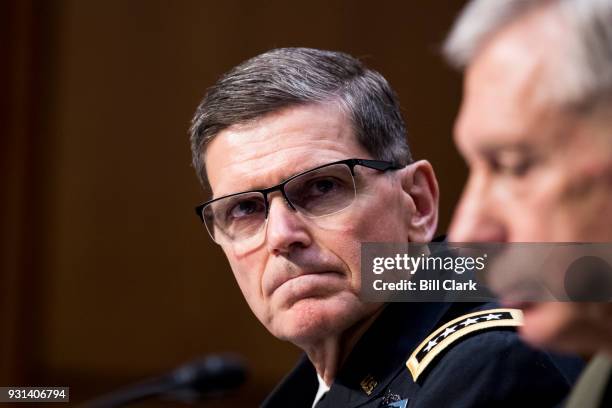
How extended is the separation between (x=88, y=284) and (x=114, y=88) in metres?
0.79

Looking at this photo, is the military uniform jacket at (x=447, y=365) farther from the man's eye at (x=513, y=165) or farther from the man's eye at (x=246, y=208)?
the man's eye at (x=513, y=165)

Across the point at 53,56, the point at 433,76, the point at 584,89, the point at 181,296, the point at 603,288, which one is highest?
the point at 53,56

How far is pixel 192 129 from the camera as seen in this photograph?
5.84 feet

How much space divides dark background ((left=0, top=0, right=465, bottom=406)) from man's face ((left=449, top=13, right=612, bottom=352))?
9.48ft

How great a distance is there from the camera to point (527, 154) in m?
0.81

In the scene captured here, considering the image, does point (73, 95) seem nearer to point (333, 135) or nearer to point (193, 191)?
point (193, 191)

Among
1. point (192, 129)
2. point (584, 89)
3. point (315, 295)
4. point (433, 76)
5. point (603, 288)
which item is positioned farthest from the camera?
point (433, 76)

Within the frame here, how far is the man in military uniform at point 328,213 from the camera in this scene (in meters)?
1.52

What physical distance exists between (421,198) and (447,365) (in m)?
0.38

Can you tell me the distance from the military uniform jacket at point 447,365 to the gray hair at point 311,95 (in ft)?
0.95

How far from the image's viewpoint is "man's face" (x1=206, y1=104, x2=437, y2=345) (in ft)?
5.00

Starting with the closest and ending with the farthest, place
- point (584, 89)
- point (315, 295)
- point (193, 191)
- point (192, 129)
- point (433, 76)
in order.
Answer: point (584, 89) < point (315, 295) < point (192, 129) < point (433, 76) < point (193, 191)

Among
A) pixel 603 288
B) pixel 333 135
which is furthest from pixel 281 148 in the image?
pixel 603 288

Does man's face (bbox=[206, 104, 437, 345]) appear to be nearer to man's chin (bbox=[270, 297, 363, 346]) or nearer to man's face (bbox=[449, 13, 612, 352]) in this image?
man's chin (bbox=[270, 297, 363, 346])
